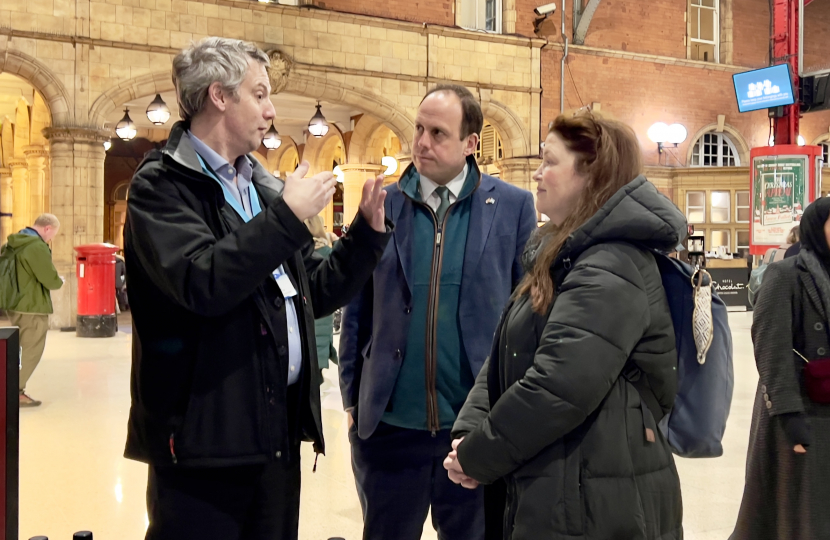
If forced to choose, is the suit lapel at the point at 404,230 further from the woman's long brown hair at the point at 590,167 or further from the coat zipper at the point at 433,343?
the woman's long brown hair at the point at 590,167

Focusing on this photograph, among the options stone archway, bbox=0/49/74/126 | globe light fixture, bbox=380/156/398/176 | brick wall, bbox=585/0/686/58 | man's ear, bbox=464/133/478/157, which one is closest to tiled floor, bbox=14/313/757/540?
man's ear, bbox=464/133/478/157

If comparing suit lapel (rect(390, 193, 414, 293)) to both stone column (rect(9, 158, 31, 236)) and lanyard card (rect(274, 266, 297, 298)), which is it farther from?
stone column (rect(9, 158, 31, 236))

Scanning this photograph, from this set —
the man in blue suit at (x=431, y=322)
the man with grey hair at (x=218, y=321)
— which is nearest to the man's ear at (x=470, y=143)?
the man in blue suit at (x=431, y=322)

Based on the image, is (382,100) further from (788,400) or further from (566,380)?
(566,380)

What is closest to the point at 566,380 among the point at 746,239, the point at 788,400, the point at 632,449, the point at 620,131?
the point at 632,449

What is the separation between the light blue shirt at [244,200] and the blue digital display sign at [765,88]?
14.5 meters

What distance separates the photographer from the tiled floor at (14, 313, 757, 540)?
3889 millimetres

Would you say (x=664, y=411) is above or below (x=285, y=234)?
below

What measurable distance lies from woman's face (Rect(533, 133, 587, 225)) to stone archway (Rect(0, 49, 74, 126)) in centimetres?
1270

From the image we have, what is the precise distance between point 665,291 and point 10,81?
16.8 m

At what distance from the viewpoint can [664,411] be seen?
6.08 ft

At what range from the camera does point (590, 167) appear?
6.19 feet

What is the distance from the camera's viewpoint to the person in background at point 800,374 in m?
3.04

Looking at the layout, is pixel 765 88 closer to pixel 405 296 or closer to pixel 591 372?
pixel 405 296
